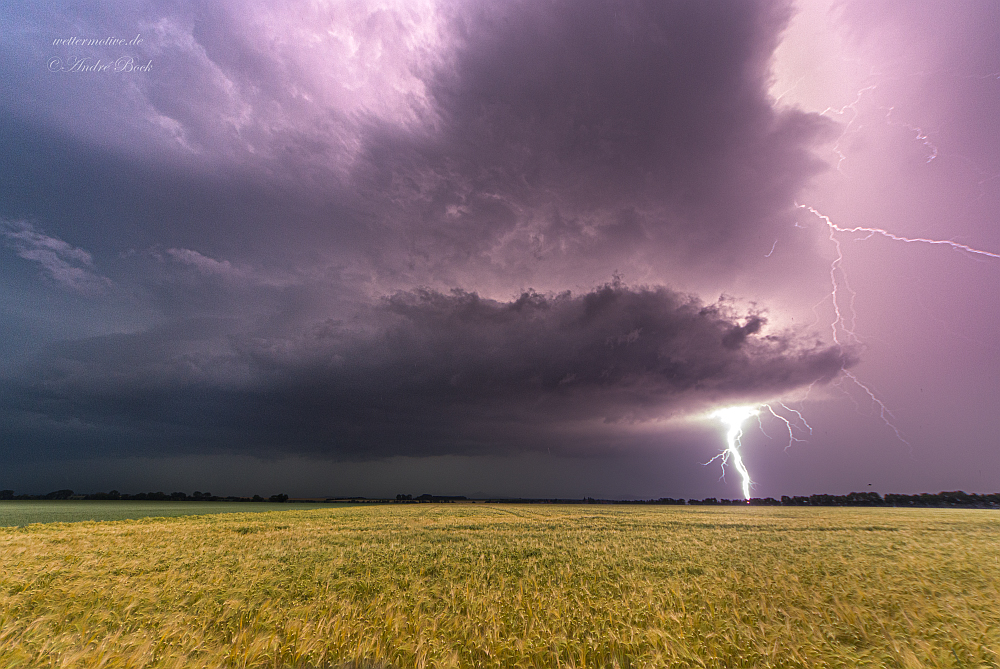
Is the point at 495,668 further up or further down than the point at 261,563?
further up

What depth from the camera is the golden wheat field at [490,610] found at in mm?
5031

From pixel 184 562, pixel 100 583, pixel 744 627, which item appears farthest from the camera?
pixel 184 562

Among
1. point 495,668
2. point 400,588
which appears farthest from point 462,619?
point 400,588

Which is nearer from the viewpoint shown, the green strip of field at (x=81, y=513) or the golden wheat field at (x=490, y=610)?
the golden wheat field at (x=490, y=610)

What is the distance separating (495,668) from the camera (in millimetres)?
4707

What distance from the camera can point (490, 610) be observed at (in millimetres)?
6332

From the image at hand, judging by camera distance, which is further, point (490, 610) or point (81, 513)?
point (81, 513)

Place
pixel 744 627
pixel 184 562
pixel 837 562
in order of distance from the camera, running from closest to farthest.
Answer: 1. pixel 744 627
2. pixel 184 562
3. pixel 837 562

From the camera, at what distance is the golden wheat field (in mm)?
5031

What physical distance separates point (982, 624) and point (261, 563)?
1574cm

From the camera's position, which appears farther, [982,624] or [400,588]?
[400,588]

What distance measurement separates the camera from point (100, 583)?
327 inches

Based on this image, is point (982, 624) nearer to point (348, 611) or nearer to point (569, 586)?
point (569, 586)

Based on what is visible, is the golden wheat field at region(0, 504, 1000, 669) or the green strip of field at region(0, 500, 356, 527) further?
the green strip of field at region(0, 500, 356, 527)
